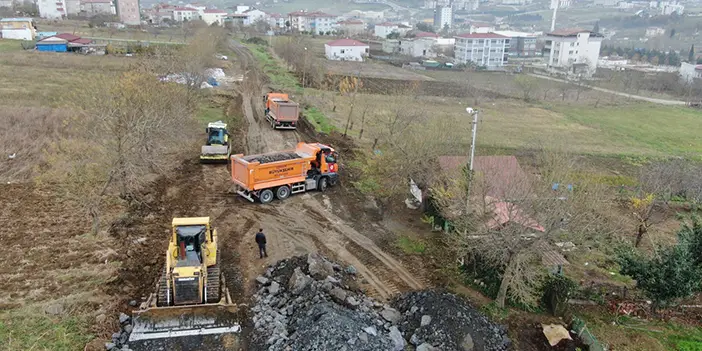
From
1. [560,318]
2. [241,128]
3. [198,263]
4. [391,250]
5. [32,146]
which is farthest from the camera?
[241,128]

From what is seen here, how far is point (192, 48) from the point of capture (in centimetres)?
4225

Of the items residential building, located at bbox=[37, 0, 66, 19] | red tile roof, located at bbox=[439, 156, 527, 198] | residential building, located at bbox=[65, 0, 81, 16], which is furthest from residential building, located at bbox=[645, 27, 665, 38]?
red tile roof, located at bbox=[439, 156, 527, 198]

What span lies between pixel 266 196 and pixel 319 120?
57.2ft

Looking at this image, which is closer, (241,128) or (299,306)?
(299,306)

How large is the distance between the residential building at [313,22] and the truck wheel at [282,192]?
12304 cm

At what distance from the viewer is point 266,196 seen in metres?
22.7

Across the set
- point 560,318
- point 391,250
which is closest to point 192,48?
point 391,250

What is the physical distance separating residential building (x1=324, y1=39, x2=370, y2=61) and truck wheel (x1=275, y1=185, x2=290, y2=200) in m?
68.0

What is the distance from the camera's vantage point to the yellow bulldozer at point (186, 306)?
13109 millimetres

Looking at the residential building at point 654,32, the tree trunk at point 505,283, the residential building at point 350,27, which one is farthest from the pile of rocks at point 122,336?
the residential building at point 654,32

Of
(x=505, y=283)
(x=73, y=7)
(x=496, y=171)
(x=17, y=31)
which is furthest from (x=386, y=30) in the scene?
(x=505, y=283)

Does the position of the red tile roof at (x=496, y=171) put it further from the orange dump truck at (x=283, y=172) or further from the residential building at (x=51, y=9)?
the residential building at (x=51, y=9)

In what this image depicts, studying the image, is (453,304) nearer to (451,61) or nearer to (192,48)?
(192,48)

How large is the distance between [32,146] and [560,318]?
26828mm
